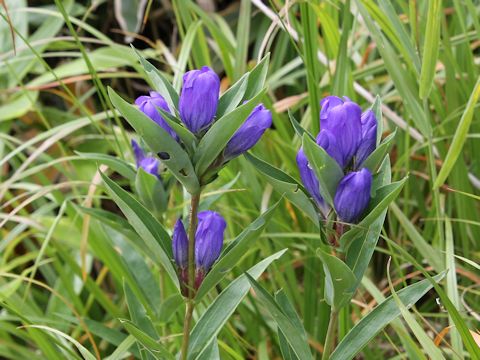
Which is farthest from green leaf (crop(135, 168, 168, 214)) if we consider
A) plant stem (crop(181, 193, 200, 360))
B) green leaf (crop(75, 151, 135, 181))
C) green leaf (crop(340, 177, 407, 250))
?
green leaf (crop(340, 177, 407, 250))

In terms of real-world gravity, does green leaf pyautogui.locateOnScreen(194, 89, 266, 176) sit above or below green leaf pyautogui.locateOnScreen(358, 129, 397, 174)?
above

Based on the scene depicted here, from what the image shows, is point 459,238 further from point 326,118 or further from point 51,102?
point 51,102

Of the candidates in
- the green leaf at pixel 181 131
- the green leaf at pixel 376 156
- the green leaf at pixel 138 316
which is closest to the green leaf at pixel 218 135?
the green leaf at pixel 181 131

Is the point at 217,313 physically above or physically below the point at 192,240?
below

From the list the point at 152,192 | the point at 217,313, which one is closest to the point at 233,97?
the point at 217,313

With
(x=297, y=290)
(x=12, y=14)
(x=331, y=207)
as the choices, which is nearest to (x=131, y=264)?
(x=297, y=290)

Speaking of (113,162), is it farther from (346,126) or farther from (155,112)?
(346,126)

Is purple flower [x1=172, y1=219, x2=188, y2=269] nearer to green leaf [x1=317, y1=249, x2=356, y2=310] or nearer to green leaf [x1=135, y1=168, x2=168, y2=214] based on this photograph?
green leaf [x1=317, y1=249, x2=356, y2=310]
